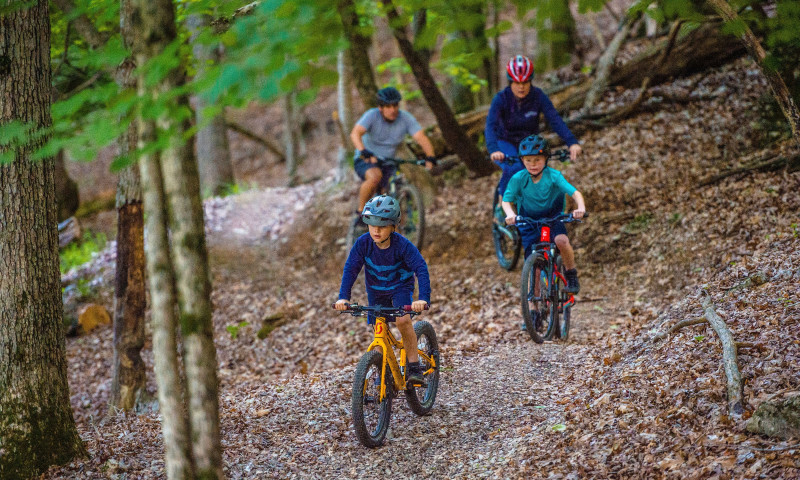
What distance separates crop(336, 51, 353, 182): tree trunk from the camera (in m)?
12.7

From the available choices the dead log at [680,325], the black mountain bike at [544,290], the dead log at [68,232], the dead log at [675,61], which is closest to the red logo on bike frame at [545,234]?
the black mountain bike at [544,290]

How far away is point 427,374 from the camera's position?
5.71 m

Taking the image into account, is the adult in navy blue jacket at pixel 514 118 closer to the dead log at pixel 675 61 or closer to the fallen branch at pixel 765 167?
the fallen branch at pixel 765 167

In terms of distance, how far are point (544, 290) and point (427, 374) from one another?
1.93 m

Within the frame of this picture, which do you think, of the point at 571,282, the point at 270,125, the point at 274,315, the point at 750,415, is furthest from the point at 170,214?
the point at 270,125

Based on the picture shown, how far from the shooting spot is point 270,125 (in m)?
26.6

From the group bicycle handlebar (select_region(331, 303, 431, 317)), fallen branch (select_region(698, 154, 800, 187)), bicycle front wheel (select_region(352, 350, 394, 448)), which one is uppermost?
fallen branch (select_region(698, 154, 800, 187))

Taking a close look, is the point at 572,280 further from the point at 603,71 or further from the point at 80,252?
the point at 80,252

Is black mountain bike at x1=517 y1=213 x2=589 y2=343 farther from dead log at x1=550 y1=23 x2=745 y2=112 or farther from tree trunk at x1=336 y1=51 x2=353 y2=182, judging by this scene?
tree trunk at x1=336 y1=51 x2=353 y2=182

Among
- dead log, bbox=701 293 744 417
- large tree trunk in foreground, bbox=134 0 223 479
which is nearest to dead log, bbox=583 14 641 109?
dead log, bbox=701 293 744 417

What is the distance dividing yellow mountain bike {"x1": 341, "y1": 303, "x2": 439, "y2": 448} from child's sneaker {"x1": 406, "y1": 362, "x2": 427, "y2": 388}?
0.08 feet

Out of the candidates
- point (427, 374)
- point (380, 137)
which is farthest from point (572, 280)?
point (380, 137)

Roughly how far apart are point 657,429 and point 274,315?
686 cm

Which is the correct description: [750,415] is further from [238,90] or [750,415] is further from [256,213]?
[256,213]
